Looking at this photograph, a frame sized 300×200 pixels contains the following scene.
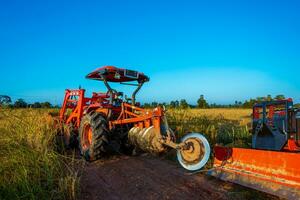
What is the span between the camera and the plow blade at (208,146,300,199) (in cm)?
388

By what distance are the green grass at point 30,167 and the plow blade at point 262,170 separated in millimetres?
2519

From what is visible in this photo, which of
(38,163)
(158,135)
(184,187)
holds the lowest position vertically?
(184,187)

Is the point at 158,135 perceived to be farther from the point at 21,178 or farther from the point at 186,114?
the point at 186,114

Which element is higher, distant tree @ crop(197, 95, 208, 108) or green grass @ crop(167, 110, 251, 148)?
distant tree @ crop(197, 95, 208, 108)

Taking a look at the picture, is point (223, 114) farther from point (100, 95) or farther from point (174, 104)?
point (100, 95)

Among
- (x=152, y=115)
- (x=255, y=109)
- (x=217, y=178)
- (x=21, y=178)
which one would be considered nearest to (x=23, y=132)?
(x=21, y=178)

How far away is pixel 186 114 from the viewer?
406 inches

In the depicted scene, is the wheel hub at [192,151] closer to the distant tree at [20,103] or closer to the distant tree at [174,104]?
the distant tree at [20,103]

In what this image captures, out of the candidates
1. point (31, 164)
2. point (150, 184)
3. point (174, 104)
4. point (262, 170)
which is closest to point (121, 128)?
point (150, 184)

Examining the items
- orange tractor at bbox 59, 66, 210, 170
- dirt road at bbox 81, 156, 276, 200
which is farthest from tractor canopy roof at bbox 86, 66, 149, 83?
dirt road at bbox 81, 156, 276, 200

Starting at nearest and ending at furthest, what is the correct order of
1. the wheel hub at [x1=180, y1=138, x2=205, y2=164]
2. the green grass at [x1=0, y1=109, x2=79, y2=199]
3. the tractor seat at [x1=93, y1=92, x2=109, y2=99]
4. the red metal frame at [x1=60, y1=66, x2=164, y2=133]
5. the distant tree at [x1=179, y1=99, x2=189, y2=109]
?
1. the green grass at [x1=0, y1=109, x2=79, y2=199]
2. the wheel hub at [x1=180, y1=138, x2=205, y2=164]
3. the red metal frame at [x1=60, y1=66, x2=164, y2=133]
4. the tractor seat at [x1=93, y1=92, x2=109, y2=99]
5. the distant tree at [x1=179, y1=99, x2=189, y2=109]

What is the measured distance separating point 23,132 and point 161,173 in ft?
8.75

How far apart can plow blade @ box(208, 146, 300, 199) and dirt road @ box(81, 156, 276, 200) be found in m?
0.16

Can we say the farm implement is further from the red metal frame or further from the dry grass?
the dry grass
